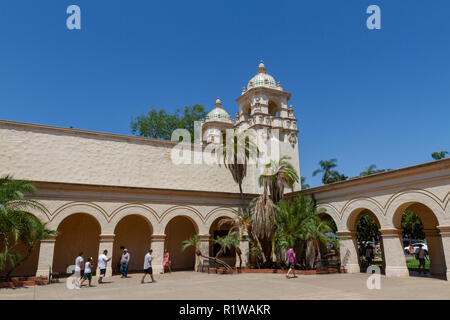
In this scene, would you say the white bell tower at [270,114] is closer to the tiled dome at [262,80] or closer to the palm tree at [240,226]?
the tiled dome at [262,80]

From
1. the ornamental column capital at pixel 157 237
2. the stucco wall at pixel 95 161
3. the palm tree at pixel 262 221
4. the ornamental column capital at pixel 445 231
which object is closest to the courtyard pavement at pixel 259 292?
the ornamental column capital at pixel 445 231

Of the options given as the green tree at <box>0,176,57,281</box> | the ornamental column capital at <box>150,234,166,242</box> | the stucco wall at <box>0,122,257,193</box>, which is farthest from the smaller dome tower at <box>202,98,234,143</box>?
the green tree at <box>0,176,57,281</box>

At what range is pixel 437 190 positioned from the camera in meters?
14.0

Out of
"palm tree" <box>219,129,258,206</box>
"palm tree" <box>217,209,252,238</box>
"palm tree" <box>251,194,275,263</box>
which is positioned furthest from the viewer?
"palm tree" <box>219,129,258,206</box>

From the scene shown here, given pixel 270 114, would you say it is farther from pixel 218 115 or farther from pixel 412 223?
pixel 412 223

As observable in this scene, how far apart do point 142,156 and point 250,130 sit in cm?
1043

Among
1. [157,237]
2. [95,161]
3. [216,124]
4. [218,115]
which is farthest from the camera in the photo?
[218,115]

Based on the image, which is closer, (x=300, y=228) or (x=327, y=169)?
(x=300, y=228)

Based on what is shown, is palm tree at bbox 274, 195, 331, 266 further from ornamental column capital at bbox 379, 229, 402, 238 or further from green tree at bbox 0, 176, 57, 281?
green tree at bbox 0, 176, 57, 281

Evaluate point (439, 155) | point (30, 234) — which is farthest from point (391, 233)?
point (439, 155)

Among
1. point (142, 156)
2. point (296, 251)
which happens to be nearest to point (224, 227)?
point (296, 251)

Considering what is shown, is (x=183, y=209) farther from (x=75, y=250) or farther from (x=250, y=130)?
(x=250, y=130)

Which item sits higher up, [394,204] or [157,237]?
[394,204]

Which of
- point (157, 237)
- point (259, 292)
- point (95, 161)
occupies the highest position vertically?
point (95, 161)
